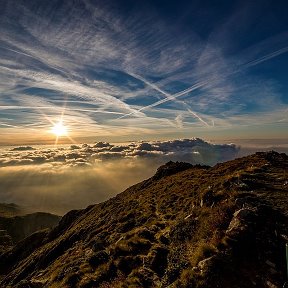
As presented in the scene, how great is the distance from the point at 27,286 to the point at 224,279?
25.9m

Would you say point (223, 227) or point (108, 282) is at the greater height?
point (223, 227)

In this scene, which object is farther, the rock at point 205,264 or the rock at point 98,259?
the rock at point 98,259

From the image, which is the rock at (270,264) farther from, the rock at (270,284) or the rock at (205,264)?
the rock at (205,264)

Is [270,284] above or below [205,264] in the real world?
below

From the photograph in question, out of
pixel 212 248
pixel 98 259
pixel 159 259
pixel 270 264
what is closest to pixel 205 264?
pixel 212 248

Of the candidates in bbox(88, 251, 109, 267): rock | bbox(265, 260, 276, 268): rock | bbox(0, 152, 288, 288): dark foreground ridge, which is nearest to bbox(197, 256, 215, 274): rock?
bbox(0, 152, 288, 288): dark foreground ridge

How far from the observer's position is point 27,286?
111ft

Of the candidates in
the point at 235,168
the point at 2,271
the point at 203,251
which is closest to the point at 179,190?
the point at 235,168

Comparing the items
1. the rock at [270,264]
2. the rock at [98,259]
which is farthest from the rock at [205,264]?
the rock at [98,259]

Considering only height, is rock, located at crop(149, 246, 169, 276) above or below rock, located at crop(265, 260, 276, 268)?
below

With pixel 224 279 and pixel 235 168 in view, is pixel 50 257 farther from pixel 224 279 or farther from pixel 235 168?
pixel 224 279

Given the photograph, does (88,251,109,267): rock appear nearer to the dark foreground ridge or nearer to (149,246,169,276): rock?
the dark foreground ridge

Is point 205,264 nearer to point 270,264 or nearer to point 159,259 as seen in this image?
point 270,264

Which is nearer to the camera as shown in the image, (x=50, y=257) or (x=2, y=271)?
(x=50, y=257)
